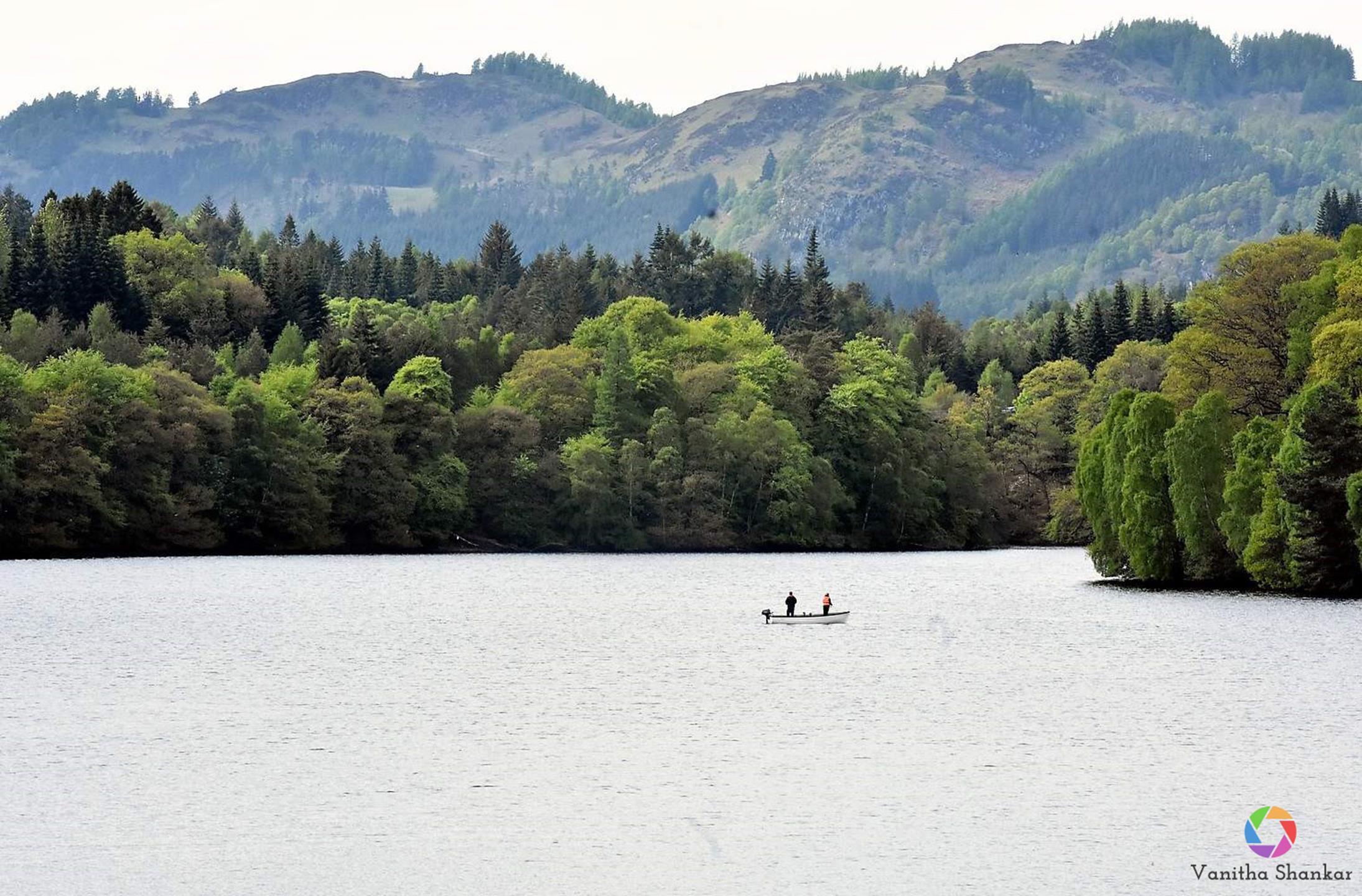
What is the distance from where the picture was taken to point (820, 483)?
568 ft

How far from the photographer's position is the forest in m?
114

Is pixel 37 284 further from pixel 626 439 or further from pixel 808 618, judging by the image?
pixel 808 618

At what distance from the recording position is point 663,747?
2168 inches

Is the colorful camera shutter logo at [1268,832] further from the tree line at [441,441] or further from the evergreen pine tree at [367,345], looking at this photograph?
the evergreen pine tree at [367,345]

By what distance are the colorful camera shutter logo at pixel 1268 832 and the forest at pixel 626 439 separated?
59.7 meters

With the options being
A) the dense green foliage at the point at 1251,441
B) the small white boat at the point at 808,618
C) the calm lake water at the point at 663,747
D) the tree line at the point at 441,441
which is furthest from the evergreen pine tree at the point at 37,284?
the small white boat at the point at 808,618

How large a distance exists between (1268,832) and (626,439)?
13387 centimetres

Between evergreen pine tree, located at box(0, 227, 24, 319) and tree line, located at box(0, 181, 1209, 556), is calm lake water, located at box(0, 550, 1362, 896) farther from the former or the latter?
evergreen pine tree, located at box(0, 227, 24, 319)

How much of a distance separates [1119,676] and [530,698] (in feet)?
72.9

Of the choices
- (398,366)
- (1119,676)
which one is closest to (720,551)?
(398,366)

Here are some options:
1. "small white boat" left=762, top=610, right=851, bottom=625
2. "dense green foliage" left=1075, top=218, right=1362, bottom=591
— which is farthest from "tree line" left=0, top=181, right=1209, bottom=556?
"small white boat" left=762, top=610, right=851, bottom=625

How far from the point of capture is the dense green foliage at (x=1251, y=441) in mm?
101438

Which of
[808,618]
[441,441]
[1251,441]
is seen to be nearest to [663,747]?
[808,618]

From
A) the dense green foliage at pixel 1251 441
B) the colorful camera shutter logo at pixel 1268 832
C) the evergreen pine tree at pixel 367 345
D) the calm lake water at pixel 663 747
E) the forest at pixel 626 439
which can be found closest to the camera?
the calm lake water at pixel 663 747
